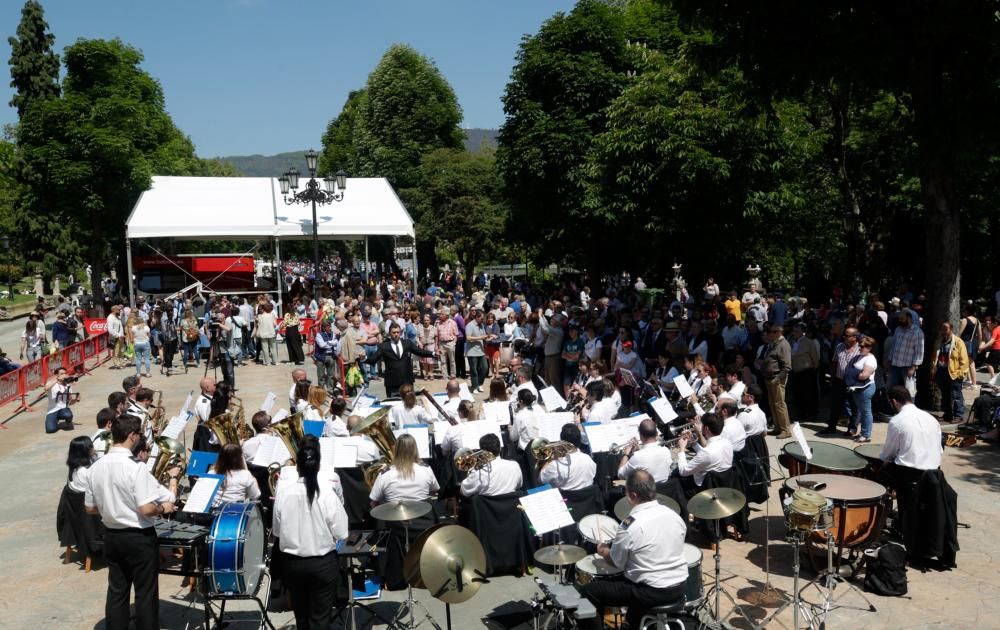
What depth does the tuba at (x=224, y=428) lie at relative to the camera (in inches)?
368

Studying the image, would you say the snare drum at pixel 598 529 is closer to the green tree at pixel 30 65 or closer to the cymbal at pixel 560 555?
the cymbal at pixel 560 555

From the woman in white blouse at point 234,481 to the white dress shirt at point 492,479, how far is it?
214 cm

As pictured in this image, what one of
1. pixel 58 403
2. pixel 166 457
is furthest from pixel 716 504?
pixel 58 403

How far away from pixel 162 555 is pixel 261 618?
49.3 inches

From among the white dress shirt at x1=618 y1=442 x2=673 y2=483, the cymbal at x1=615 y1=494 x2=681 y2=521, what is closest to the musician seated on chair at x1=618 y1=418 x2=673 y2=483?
the white dress shirt at x1=618 y1=442 x2=673 y2=483

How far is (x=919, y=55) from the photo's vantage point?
13.4 meters

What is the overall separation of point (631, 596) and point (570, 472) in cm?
240

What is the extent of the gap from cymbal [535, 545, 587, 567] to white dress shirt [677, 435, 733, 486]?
272 centimetres

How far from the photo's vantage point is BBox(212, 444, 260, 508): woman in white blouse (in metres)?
7.81

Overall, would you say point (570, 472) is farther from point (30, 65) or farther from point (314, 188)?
point (30, 65)

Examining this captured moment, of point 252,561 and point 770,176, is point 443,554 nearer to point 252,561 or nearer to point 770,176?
point 252,561

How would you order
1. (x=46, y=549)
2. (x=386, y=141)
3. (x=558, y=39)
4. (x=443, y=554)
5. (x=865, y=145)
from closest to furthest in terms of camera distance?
Result: (x=443, y=554)
(x=46, y=549)
(x=865, y=145)
(x=558, y=39)
(x=386, y=141)

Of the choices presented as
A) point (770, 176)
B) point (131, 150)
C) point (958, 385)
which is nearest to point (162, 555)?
point (958, 385)

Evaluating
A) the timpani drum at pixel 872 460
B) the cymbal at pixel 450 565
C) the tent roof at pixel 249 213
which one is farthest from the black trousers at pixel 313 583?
the tent roof at pixel 249 213
